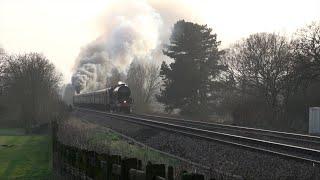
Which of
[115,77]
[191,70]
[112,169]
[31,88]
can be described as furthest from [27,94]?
[112,169]

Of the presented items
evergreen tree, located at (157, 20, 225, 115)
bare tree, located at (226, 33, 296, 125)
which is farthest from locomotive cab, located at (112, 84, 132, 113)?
bare tree, located at (226, 33, 296, 125)

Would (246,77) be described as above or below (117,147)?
above

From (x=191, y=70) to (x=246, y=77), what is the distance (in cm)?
701

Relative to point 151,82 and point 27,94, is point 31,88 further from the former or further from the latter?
point 151,82

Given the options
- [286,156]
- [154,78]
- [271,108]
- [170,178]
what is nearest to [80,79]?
[154,78]

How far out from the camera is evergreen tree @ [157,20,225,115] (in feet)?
185

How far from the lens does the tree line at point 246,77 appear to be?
36812 millimetres

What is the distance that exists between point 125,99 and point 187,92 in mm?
7592

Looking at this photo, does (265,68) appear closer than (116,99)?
Yes

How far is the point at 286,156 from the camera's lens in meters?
15.2

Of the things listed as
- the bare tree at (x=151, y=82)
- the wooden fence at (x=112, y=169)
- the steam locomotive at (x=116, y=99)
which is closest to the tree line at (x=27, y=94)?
the steam locomotive at (x=116, y=99)

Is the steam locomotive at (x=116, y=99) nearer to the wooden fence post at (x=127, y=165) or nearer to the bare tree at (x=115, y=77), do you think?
the bare tree at (x=115, y=77)

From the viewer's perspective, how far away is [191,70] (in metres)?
56.5

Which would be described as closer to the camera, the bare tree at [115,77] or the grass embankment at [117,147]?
the grass embankment at [117,147]
